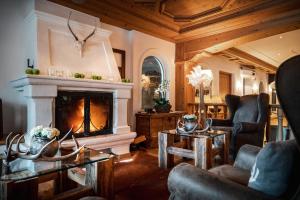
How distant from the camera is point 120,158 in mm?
3471

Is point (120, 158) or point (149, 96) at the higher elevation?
point (149, 96)

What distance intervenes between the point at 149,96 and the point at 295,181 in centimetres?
414

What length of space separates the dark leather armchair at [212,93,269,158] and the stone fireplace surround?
68.3 inches

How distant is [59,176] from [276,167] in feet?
5.68

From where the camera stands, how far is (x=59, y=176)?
1.87m

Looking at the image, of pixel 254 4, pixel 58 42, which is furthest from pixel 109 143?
pixel 254 4

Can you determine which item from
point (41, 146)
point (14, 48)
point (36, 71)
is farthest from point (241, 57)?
point (41, 146)

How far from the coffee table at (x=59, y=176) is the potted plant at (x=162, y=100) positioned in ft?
9.01

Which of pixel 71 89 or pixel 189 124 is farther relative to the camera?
pixel 71 89

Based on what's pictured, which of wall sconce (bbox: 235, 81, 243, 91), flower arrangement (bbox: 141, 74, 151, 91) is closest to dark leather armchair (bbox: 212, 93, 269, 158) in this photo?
flower arrangement (bbox: 141, 74, 151, 91)

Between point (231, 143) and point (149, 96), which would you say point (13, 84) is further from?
point (231, 143)

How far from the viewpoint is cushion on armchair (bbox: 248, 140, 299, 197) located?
1014 millimetres

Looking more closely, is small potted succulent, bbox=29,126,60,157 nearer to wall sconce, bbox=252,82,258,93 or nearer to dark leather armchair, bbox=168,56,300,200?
dark leather armchair, bbox=168,56,300,200

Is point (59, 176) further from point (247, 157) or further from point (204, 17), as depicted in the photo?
point (204, 17)
